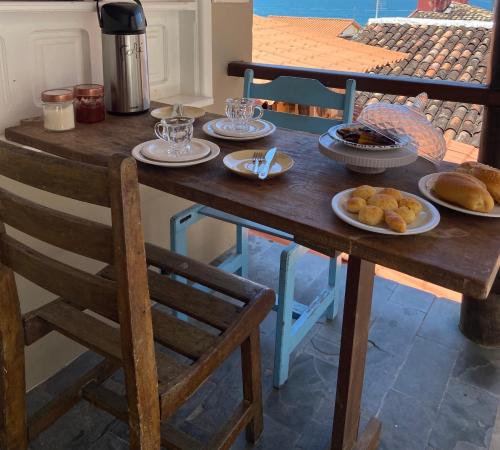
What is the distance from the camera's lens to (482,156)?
1.90 metres

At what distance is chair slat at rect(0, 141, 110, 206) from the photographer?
2.64 feet

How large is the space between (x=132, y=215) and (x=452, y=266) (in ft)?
1.77

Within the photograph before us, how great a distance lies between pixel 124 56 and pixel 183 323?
0.91 metres

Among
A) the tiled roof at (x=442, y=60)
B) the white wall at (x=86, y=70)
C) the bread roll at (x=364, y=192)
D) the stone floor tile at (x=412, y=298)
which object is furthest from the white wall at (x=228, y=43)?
the tiled roof at (x=442, y=60)

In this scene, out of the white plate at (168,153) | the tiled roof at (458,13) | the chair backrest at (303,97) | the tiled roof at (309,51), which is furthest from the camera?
the tiled roof at (458,13)

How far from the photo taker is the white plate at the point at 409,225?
0.92 metres

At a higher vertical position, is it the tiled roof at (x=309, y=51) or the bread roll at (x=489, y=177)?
the tiled roof at (x=309, y=51)

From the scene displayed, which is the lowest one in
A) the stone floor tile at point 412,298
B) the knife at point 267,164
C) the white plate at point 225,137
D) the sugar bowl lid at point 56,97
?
the stone floor tile at point 412,298

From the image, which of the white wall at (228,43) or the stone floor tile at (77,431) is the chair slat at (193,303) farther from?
the white wall at (228,43)

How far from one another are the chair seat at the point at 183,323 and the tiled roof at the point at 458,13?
365 inches

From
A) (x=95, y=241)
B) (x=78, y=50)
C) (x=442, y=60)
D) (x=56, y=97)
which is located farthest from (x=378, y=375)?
(x=442, y=60)

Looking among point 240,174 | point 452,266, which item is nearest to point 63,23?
point 240,174

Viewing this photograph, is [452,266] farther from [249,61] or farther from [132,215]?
[249,61]

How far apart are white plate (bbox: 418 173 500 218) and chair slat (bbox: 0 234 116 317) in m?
0.70
